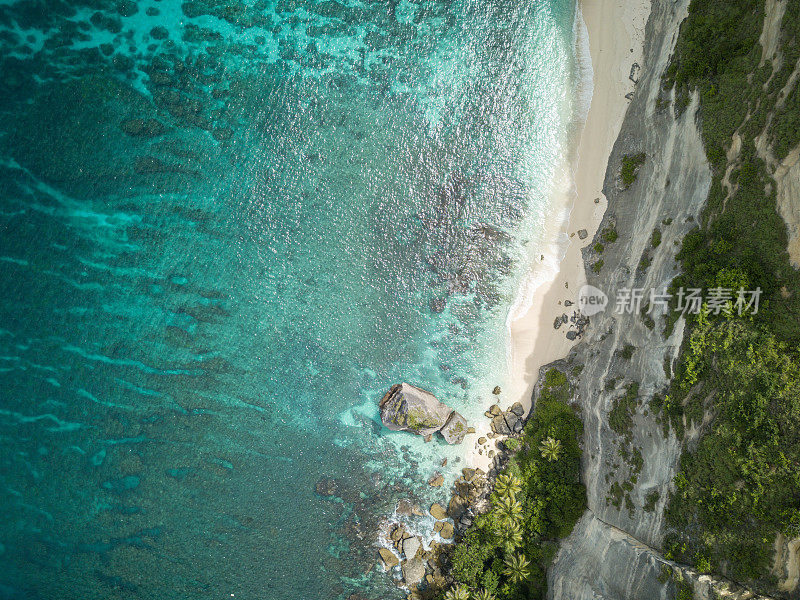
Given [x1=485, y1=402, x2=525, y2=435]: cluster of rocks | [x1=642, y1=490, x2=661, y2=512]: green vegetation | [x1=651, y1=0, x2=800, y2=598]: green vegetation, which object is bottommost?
[x1=642, y1=490, x2=661, y2=512]: green vegetation

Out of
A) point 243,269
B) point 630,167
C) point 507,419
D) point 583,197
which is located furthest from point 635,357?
point 243,269

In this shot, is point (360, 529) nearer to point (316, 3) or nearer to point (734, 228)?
point (734, 228)

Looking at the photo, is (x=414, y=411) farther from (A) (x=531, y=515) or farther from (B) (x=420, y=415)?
(A) (x=531, y=515)

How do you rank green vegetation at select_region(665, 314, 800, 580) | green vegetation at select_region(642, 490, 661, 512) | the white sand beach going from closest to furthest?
green vegetation at select_region(665, 314, 800, 580), green vegetation at select_region(642, 490, 661, 512), the white sand beach

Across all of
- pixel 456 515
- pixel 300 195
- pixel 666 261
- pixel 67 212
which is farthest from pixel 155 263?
pixel 666 261

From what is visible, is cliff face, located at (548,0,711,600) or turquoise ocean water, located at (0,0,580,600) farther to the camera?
turquoise ocean water, located at (0,0,580,600)

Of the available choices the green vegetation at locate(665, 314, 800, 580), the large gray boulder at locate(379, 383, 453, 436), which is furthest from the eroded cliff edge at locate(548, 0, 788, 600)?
the large gray boulder at locate(379, 383, 453, 436)

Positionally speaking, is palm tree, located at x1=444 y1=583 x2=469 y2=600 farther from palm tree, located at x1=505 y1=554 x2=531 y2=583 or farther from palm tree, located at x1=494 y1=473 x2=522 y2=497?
palm tree, located at x1=494 y1=473 x2=522 y2=497

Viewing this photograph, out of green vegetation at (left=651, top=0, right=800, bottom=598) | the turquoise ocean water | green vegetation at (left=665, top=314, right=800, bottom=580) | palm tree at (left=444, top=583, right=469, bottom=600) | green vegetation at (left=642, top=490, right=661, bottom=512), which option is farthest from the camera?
the turquoise ocean water
